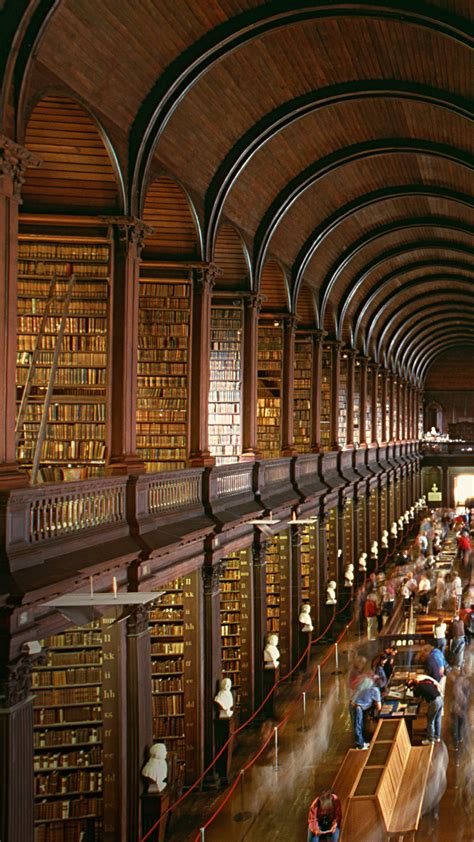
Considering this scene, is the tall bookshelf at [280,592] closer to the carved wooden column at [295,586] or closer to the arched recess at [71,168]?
the carved wooden column at [295,586]

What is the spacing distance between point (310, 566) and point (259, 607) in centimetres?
519

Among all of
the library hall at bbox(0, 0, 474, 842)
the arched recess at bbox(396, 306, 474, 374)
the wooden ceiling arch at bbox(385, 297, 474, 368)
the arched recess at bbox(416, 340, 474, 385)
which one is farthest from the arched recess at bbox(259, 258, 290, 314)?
the arched recess at bbox(416, 340, 474, 385)

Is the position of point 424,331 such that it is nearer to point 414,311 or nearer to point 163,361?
point 414,311

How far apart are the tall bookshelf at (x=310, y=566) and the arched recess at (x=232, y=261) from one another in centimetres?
569

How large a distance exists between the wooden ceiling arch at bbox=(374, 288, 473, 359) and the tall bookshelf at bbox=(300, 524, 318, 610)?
37.9 feet

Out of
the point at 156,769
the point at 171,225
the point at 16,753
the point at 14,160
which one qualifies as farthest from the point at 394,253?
the point at 16,753

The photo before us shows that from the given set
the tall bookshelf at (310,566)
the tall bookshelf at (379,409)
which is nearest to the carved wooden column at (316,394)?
the tall bookshelf at (310,566)

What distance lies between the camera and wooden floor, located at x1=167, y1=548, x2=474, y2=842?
8883 mm

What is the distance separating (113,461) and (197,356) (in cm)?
293

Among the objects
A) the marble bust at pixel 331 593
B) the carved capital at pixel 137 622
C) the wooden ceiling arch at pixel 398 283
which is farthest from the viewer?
the wooden ceiling arch at pixel 398 283

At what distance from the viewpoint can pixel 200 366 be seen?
11680 mm

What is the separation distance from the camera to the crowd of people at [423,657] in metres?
10.7

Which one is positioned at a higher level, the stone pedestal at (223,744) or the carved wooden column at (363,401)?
the carved wooden column at (363,401)

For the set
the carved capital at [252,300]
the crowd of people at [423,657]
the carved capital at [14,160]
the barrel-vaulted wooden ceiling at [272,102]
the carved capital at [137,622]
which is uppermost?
the barrel-vaulted wooden ceiling at [272,102]
